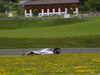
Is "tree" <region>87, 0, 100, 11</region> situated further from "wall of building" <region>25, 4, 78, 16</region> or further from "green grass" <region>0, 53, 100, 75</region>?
"green grass" <region>0, 53, 100, 75</region>

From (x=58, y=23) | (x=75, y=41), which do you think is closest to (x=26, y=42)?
(x=75, y=41)

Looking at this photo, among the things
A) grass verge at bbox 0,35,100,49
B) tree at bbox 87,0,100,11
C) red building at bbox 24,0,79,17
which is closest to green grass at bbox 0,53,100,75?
grass verge at bbox 0,35,100,49

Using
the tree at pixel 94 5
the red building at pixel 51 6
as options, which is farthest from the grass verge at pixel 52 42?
the red building at pixel 51 6

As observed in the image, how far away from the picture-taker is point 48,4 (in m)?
122

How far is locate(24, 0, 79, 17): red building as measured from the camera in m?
120

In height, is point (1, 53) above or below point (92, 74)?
below

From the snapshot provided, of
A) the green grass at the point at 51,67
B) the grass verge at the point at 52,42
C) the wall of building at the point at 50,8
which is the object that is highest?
the wall of building at the point at 50,8

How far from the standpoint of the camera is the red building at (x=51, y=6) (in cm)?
11956

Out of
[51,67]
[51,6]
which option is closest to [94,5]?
[51,6]

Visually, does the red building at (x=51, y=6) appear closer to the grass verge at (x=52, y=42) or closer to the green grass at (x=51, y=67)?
the grass verge at (x=52, y=42)

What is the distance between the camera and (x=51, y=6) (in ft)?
396

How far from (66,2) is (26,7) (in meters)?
18.4

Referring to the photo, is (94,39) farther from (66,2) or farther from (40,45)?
(66,2)

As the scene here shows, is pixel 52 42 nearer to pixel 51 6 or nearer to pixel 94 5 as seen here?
pixel 94 5
